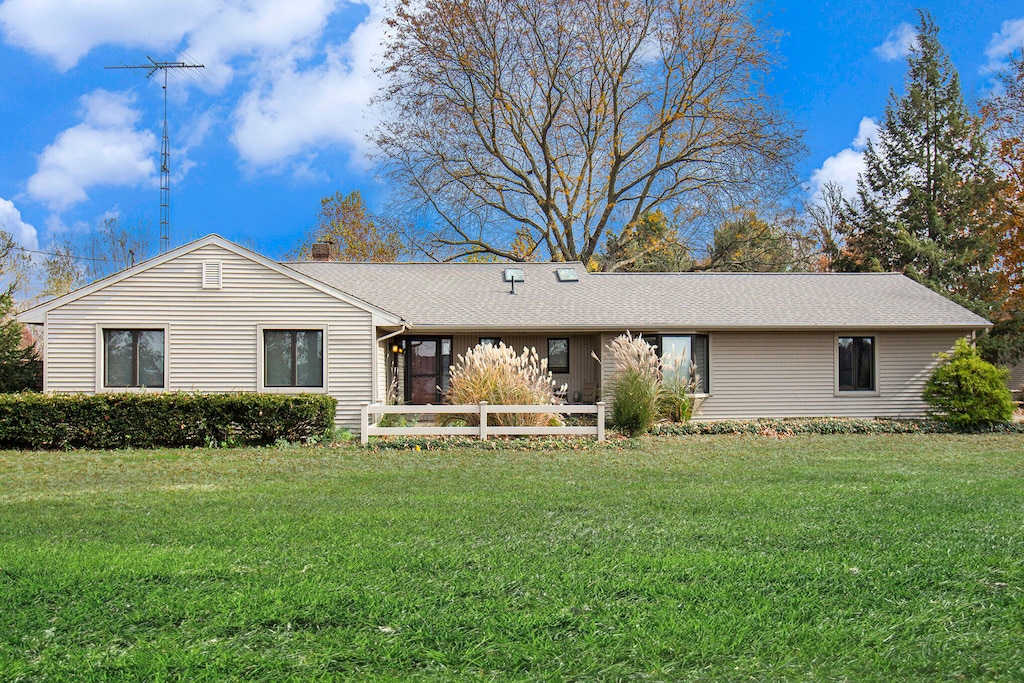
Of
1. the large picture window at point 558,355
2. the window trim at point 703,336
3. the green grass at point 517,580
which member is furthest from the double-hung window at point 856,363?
the green grass at point 517,580

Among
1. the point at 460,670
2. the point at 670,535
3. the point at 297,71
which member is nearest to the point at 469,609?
the point at 460,670

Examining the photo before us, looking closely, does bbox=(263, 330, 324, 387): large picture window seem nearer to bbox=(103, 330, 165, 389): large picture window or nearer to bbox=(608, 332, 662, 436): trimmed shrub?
bbox=(103, 330, 165, 389): large picture window

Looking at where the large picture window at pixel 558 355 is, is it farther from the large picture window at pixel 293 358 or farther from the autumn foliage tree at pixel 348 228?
the autumn foliage tree at pixel 348 228

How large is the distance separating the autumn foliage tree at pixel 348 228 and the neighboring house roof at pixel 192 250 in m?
17.5

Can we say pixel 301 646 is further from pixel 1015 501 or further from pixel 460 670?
pixel 1015 501

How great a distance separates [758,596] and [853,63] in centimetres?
1949

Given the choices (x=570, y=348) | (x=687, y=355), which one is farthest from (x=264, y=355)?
(x=687, y=355)

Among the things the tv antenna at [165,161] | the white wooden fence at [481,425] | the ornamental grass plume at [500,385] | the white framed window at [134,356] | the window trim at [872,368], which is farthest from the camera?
the tv antenna at [165,161]

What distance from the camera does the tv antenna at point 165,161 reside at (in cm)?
2320

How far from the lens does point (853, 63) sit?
19.7 m

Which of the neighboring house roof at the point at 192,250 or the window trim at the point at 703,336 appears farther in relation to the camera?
the window trim at the point at 703,336

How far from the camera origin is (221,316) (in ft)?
49.6

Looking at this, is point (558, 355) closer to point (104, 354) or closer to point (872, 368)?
point (872, 368)

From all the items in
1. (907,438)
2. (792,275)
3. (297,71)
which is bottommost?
(907,438)
